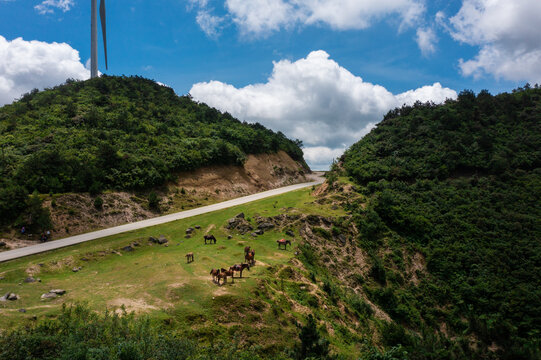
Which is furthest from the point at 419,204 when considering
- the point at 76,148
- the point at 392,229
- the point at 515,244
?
the point at 76,148

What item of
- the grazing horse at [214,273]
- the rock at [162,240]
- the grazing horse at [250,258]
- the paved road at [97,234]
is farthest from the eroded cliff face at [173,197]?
the grazing horse at [214,273]

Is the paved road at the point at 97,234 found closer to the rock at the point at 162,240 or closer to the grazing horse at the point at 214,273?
the rock at the point at 162,240

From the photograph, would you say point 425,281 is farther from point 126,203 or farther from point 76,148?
point 76,148

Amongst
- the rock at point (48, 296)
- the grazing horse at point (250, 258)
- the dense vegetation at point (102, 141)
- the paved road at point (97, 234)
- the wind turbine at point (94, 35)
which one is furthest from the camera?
the wind turbine at point (94, 35)

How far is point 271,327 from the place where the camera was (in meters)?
16.8

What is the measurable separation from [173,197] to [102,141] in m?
16.8

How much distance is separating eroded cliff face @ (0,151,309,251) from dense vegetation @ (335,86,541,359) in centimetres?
2308

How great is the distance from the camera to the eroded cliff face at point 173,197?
3528 cm

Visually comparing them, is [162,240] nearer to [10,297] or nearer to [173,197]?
[10,297]

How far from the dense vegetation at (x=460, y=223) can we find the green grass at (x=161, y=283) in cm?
1257

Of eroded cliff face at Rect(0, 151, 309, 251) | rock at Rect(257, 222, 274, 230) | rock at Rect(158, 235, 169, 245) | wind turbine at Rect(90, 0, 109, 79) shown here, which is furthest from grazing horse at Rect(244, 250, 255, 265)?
wind turbine at Rect(90, 0, 109, 79)

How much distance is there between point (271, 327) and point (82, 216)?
33.5 meters

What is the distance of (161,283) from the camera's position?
728 inches

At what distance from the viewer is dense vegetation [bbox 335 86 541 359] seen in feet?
96.5
